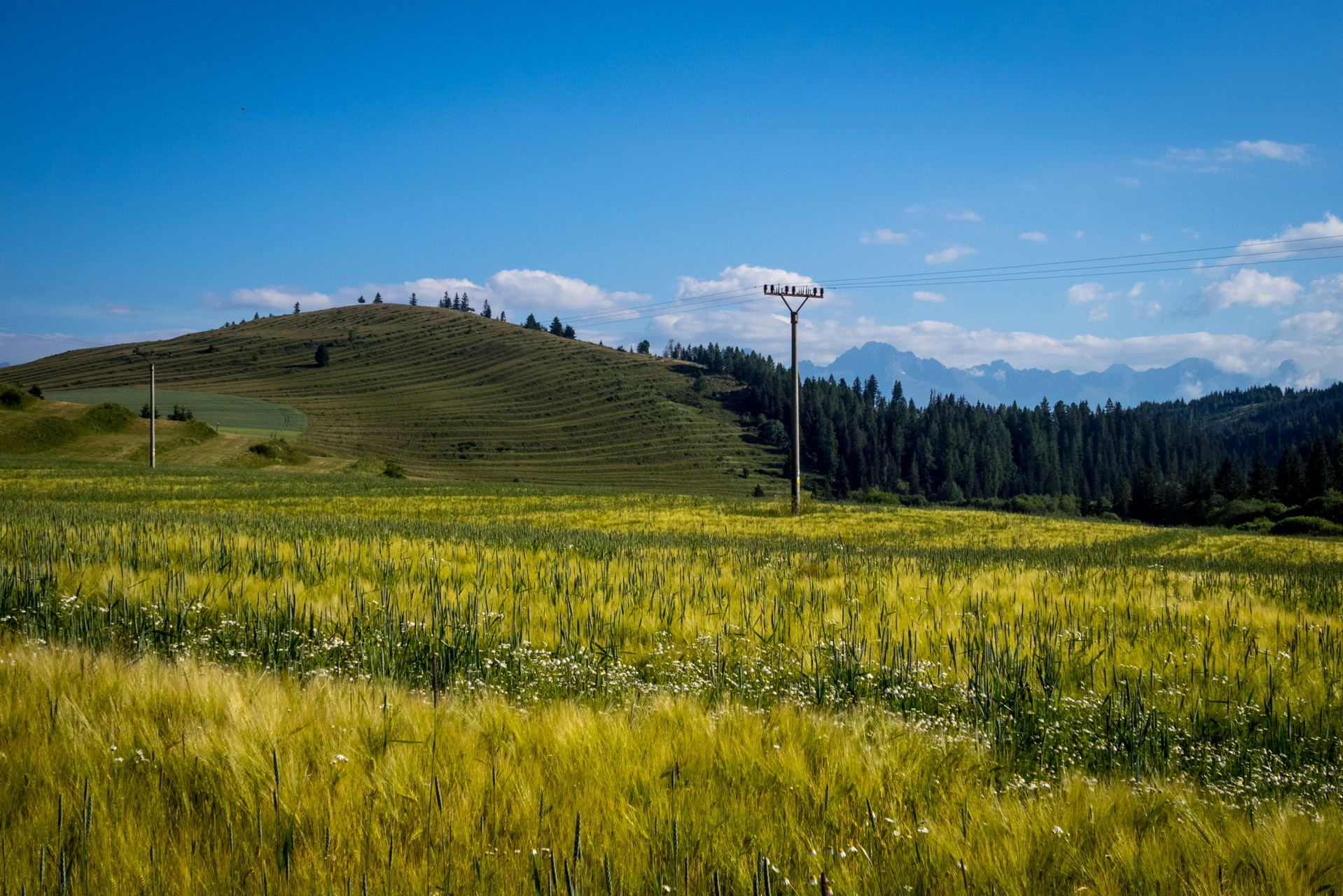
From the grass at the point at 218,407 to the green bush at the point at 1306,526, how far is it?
393 ft

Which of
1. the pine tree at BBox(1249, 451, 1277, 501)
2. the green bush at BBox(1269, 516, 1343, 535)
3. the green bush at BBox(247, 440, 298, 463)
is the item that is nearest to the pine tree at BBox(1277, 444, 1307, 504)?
the pine tree at BBox(1249, 451, 1277, 501)

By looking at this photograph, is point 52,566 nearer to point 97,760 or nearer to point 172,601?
point 172,601

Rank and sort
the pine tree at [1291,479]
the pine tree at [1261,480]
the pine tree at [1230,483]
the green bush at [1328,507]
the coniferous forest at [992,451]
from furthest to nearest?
1. the coniferous forest at [992,451]
2. the pine tree at [1230,483]
3. the pine tree at [1261,480]
4. the pine tree at [1291,479]
5. the green bush at [1328,507]

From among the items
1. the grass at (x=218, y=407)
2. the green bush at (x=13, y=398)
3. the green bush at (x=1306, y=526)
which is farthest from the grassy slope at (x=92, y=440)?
the green bush at (x=1306, y=526)

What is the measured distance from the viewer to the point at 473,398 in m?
155

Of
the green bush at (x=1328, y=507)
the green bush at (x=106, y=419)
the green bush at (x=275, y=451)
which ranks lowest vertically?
the green bush at (x=1328, y=507)

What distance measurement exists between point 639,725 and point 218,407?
5732 inches

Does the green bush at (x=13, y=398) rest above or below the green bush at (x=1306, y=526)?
above

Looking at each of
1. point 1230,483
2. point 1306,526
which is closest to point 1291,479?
Result: point 1230,483

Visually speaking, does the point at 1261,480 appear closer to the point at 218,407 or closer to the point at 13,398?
the point at 13,398

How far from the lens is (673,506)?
3959cm

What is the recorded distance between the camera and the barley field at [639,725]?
2.08m

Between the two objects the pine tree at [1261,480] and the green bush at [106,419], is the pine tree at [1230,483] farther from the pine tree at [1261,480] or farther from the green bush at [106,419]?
the green bush at [106,419]

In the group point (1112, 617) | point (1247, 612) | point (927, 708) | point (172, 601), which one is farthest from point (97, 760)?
point (1247, 612)
